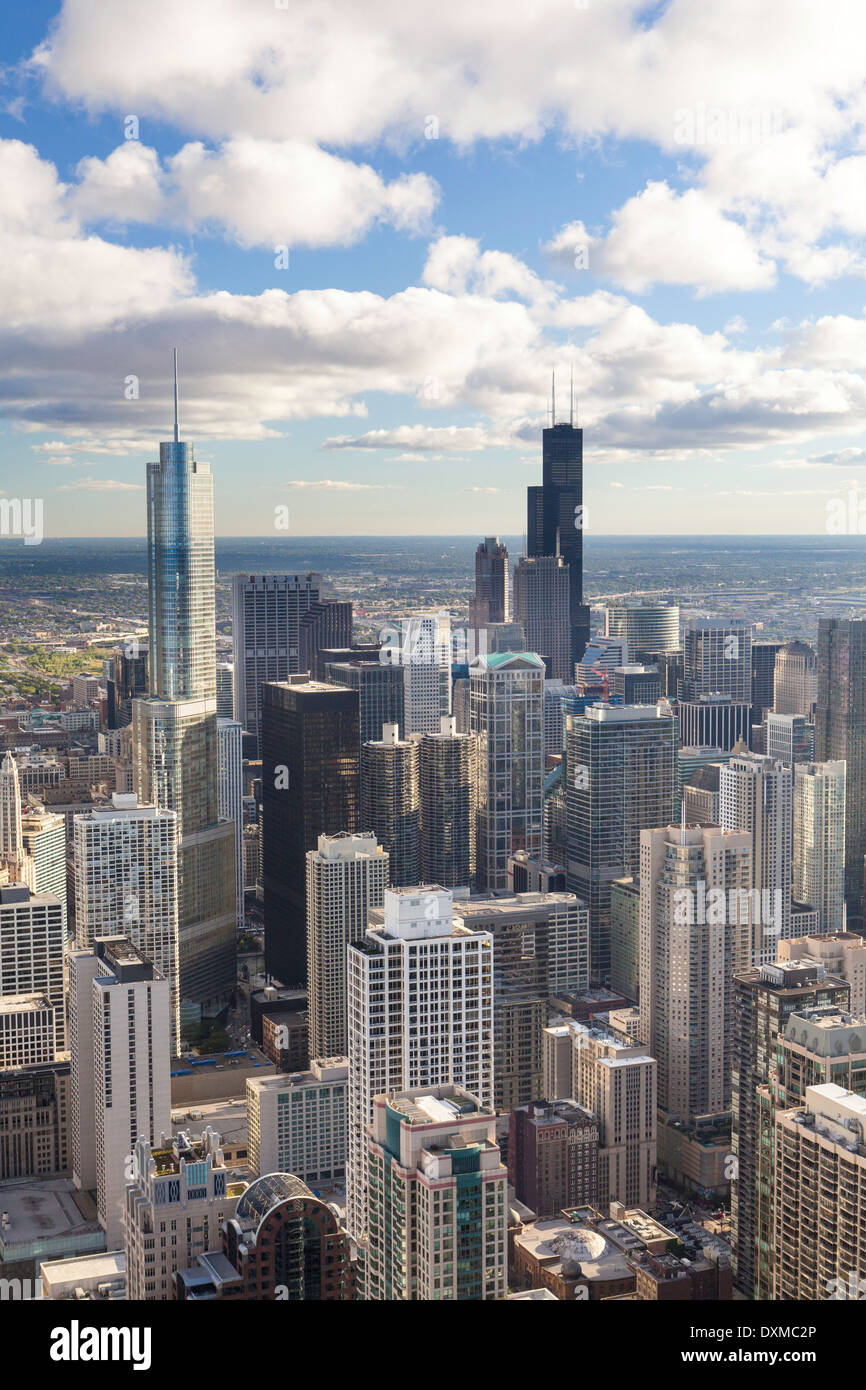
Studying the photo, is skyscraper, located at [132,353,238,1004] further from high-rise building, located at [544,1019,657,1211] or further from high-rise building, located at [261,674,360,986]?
high-rise building, located at [544,1019,657,1211]

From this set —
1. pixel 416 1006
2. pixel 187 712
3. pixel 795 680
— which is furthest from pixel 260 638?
pixel 416 1006

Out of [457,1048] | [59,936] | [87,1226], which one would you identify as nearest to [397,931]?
[457,1048]

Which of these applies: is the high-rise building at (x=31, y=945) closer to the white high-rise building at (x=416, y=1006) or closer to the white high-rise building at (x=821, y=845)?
the white high-rise building at (x=416, y=1006)

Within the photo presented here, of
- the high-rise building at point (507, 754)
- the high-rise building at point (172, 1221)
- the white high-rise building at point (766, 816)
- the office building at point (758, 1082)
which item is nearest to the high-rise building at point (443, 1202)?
the high-rise building at point (172, 1221)

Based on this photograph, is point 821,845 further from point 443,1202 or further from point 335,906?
point 443,1202

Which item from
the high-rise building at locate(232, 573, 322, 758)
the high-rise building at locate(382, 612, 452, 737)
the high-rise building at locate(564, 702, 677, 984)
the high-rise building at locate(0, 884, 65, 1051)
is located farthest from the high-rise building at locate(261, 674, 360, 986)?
the high-rise building at locate(0, 884, 65, 1051)
